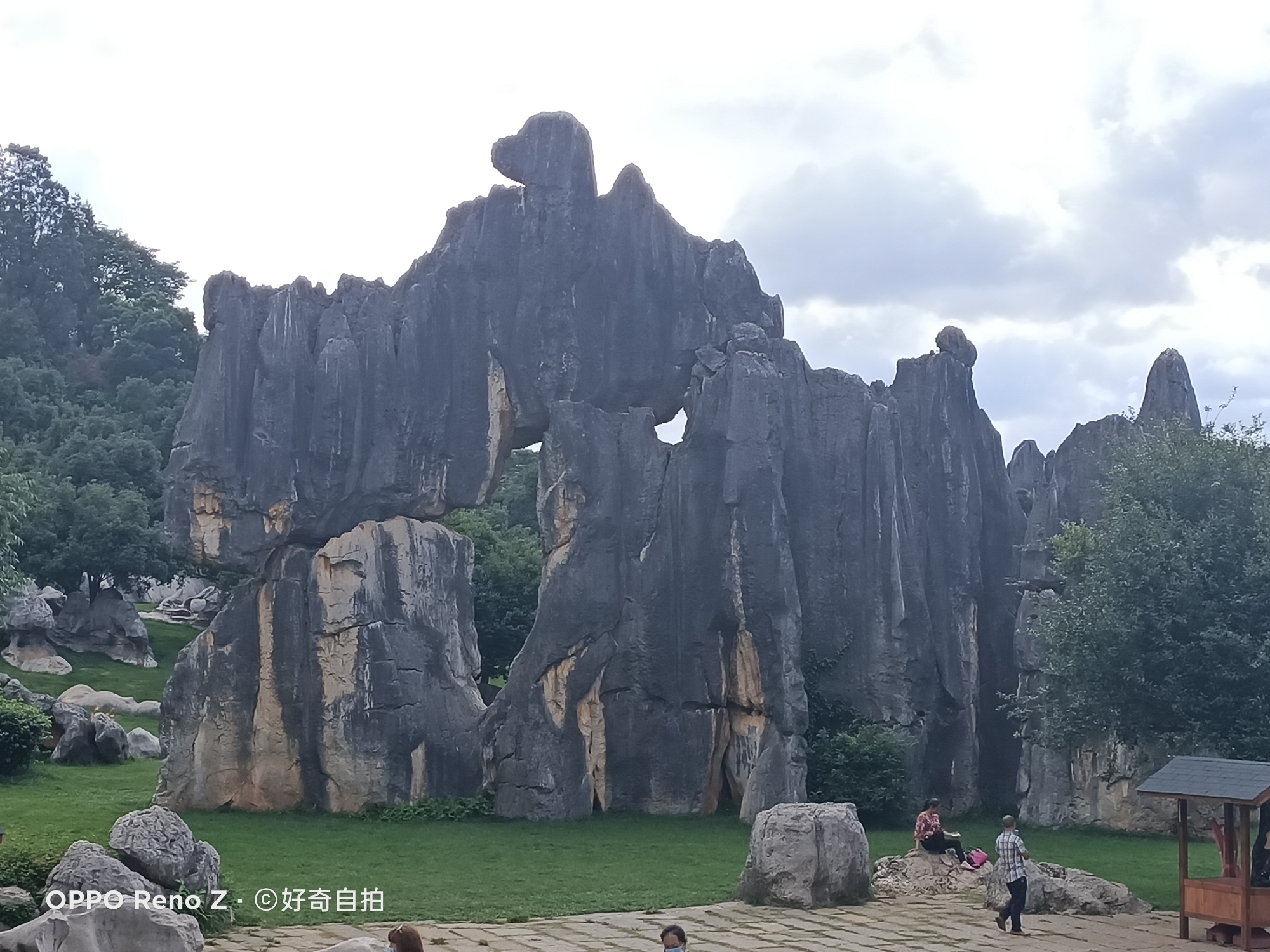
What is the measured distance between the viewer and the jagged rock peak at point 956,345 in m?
33.7

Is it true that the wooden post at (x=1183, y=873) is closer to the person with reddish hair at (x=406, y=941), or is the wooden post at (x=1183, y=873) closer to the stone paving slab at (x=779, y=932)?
the stone paving slab at (x=779, y=932)

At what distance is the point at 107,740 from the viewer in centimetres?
3481

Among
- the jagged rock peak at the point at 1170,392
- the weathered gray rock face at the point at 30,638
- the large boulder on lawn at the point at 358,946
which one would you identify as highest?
the jagged rock peak at the point at 1170,392

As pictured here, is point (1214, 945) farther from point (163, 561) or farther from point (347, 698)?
point (163, 561)

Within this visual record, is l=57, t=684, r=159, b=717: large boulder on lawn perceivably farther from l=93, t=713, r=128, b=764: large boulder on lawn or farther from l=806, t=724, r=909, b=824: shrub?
l=806, t=724, r=909, b=824: shrub

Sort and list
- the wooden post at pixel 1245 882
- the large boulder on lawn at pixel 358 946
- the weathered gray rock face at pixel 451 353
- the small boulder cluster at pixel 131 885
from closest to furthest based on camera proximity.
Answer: the large boulder on lawn at pixel 358 946 → the small boulder cluster at pixel 131 885 → the wooden post at pixel 1245 882 → the weathered gray rock face at pixel 451 353

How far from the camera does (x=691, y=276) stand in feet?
106

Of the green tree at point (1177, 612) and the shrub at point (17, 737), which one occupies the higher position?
the green tree at point (1177, 612)

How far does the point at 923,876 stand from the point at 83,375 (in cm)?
6639

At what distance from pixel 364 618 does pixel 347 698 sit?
5.69ft

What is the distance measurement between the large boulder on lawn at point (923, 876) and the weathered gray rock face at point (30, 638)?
36.3 m

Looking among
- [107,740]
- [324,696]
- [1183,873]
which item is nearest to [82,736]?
[107,740]

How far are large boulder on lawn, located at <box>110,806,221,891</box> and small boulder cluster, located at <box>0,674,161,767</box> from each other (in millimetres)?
19990

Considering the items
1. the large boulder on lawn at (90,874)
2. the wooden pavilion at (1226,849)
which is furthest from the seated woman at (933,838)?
the large boulder on lawn at (90,874)
